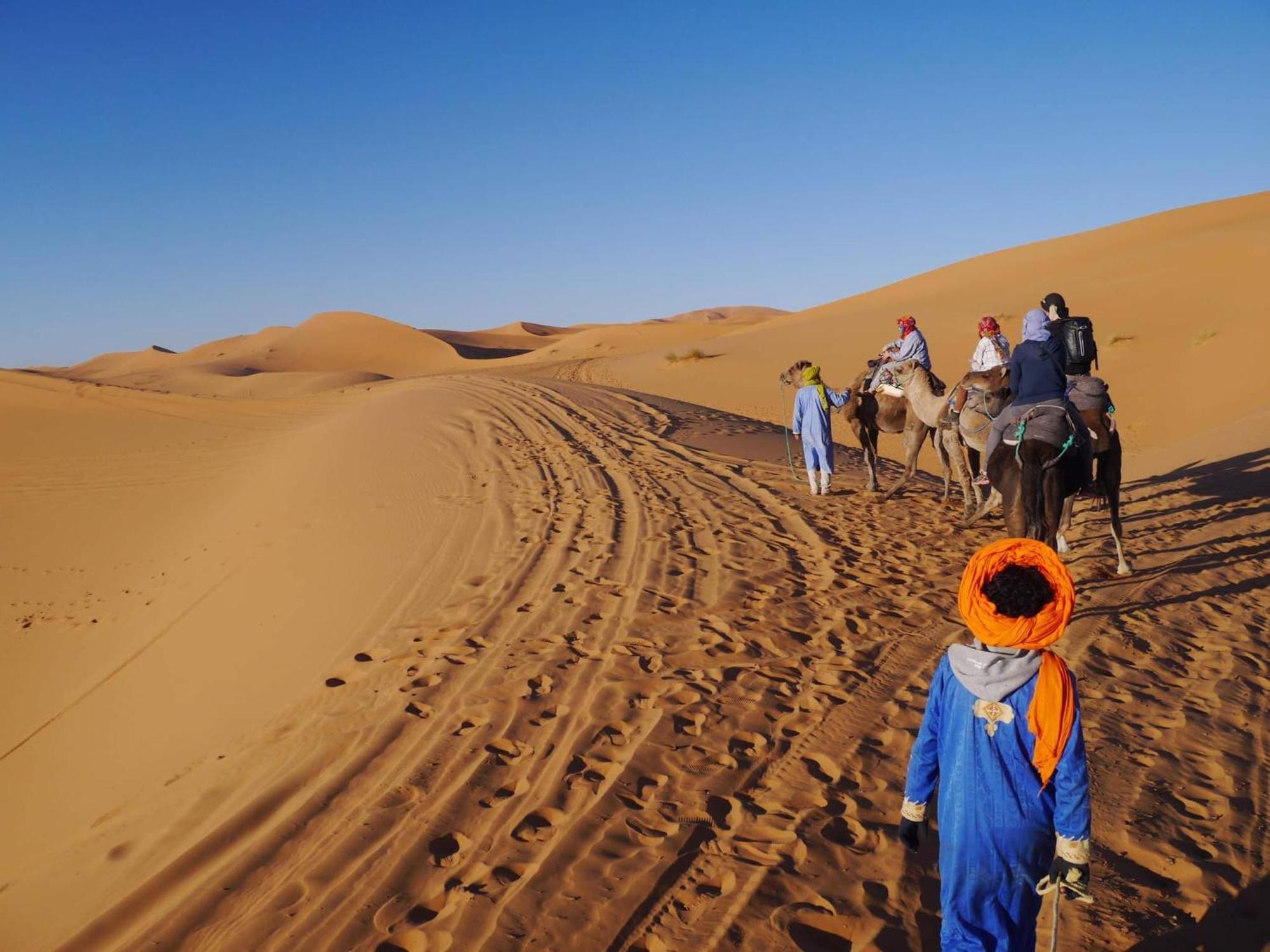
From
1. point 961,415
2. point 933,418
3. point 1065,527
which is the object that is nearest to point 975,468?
point 933,418

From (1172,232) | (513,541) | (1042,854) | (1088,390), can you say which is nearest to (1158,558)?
(1088,390)

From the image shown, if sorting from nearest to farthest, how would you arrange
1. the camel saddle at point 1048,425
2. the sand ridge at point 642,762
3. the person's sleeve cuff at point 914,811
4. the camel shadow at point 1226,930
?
the person's sleeve cuff at point 914,811, the camel shadow at point 1226,930, the sand ridge at point 642,762, the camel saddle at point 1048,425

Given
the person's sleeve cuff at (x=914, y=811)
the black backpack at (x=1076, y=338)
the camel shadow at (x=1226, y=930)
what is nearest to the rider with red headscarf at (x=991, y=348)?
the black backpack at (x=1076, y=338)

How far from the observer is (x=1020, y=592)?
258 centimetres

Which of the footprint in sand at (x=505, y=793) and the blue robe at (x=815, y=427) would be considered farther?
the blue robe at (x=815, y=427)

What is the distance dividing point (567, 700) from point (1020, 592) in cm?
349

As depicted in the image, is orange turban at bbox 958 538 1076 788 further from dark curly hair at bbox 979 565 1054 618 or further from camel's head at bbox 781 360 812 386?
camel's head at bbox 781 360 812 386

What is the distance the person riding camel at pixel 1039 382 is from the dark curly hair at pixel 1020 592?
5333mm

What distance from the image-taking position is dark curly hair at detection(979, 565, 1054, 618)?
2.57 metres

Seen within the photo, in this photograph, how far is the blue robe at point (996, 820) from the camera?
265 centimetres

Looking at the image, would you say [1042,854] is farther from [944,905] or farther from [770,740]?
[770,740]

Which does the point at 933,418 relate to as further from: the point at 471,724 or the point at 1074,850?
the point at 1074,850

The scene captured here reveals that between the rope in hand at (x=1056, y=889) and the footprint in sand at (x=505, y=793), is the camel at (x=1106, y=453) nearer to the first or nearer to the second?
the footprint in sand at (x=505, y=793)

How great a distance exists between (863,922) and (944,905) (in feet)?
2.74
